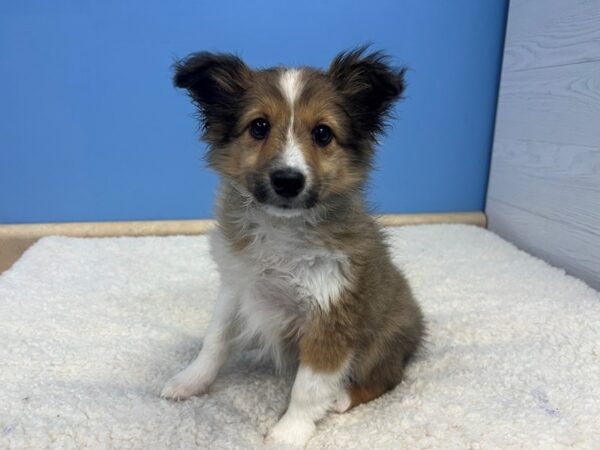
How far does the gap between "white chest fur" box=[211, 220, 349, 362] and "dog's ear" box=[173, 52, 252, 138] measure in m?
0.48

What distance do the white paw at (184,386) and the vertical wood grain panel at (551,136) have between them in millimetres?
2649

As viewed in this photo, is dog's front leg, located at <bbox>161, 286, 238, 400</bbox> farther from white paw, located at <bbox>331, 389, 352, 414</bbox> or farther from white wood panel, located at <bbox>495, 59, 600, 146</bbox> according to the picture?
white wood panel, located at <bbox>495, 59, 600, 146</bbox>

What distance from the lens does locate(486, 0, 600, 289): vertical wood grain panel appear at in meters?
3.38

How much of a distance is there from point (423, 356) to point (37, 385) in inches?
68.7

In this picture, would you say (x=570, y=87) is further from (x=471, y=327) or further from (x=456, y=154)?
(x=471, y=327)

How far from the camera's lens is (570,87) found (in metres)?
3.54

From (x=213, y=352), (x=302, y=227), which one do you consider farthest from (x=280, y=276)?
(x=213, y=352)

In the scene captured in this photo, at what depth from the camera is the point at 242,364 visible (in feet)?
8.13

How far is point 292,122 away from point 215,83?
380 mm

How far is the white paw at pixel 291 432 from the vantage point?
190cm

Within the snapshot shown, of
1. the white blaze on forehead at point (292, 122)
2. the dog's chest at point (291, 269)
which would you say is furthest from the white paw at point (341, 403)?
the white blaze on forehead at point (292, 122)

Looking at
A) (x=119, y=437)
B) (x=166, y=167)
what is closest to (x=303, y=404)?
(x=119, y=437)

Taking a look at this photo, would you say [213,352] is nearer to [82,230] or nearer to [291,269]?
[291,269]

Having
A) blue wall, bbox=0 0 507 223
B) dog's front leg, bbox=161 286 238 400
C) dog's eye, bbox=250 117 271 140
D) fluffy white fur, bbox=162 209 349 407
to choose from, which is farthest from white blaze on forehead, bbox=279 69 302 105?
blue wall, bbox=0 0 507 223
